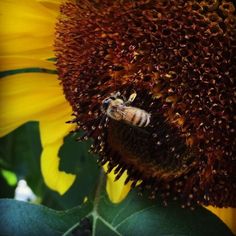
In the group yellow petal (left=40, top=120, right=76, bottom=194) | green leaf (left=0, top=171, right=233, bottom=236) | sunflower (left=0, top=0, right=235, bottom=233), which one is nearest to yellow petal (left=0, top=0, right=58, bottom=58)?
sunflower (left=0, top=0, right=235, bottom=233)

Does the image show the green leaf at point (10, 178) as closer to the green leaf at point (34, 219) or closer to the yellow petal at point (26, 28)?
the green leaf at point (34, 219)

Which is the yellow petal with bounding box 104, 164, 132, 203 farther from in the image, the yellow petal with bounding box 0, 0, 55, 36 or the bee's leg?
the yellow petal with bounding box 0, 0, 55, 36

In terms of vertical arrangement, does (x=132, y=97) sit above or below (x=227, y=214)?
above

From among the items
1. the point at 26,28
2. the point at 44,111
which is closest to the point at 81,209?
the point at 44,111

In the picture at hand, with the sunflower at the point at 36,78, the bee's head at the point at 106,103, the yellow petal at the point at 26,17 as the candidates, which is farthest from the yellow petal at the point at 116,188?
the yellow petal at the point at 26,17

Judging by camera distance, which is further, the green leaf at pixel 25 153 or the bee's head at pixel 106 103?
the green leaf at pixel 25 153

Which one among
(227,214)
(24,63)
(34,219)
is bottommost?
(34,219)

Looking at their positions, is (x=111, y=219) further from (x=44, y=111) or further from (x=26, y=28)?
→ (x=26, y=28)

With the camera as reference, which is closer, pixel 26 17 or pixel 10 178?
pixel 26 17
